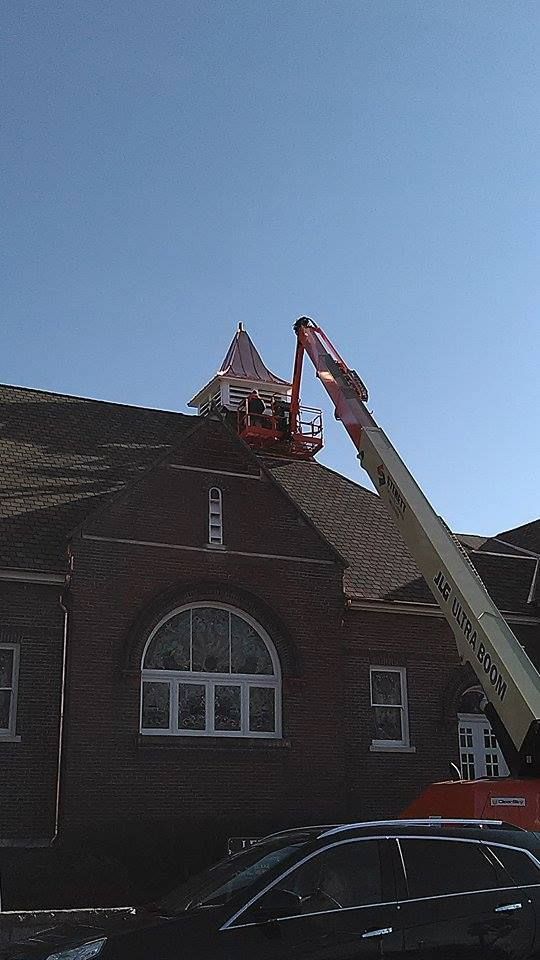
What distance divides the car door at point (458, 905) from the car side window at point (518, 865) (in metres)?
0.06

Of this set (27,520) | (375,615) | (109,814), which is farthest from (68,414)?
(109,814)

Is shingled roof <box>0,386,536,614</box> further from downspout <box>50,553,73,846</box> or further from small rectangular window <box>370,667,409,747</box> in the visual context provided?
small rectangular window <box>370,667,409,747</box>

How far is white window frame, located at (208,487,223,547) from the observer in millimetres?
20531

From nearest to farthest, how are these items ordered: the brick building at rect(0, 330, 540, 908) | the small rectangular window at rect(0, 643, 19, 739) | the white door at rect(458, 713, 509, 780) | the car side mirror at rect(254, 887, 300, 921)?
the car side mirror at rect(254, 887, 300, 921), the brick building at rect(0, 330, 540, 908), the small rectangular window at rect(0, 643, 19, 739), the white door at rect(458, 713, 509, 780)

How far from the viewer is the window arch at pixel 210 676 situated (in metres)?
19.4

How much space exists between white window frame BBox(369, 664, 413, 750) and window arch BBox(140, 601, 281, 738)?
2.43 meters

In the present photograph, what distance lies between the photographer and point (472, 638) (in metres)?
15.6

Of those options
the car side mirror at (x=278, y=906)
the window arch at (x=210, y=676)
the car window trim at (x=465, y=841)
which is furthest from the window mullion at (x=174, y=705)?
the car side mirror at (x=278, y=906)

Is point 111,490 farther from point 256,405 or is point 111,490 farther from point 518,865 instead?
point 518,865

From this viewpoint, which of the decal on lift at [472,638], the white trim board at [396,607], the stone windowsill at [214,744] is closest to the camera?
the decal on lift at [472,638]

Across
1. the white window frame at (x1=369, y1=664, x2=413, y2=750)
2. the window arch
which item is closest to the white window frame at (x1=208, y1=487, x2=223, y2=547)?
the window arch

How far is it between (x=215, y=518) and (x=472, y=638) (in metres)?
6.76

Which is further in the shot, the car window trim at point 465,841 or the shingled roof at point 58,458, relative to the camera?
the shingled roof at point 58,458

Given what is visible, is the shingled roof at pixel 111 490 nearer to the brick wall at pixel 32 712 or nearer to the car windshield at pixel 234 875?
the brick wall at pixel 32 712
